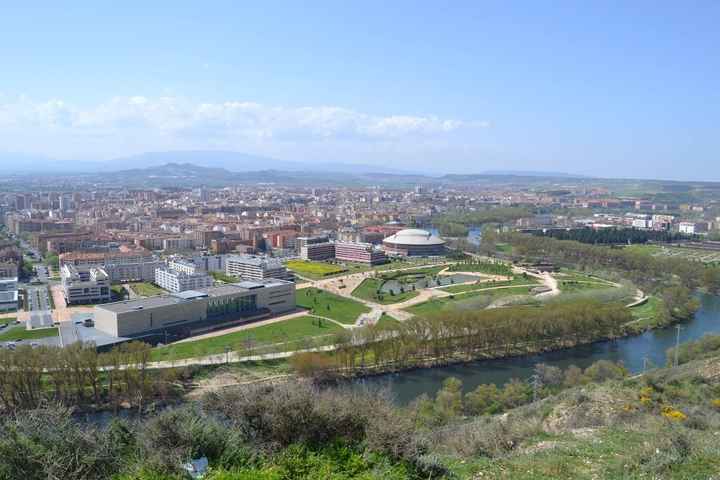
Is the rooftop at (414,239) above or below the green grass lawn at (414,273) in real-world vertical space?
above

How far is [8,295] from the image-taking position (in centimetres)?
2006

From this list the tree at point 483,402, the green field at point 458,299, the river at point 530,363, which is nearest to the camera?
the tree at point 483,402

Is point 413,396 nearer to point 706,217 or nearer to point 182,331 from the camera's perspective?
point 182,331

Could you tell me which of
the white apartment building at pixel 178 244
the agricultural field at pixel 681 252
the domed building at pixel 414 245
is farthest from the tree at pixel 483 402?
the white apartment building at pixel 178 244

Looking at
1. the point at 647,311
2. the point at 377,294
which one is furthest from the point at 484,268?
the point at 647,311

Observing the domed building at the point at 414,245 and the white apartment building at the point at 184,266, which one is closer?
the white apartment building at the point at 184,266

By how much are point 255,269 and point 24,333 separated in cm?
936

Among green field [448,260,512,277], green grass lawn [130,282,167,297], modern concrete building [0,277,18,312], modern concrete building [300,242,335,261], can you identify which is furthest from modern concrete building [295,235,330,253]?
modern concrete building [0,277,18,312]

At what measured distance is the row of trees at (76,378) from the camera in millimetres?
11172

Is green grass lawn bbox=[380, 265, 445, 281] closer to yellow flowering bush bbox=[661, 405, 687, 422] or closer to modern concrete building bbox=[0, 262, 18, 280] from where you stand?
modern concrete building bbox=[0, 262, 18, 280]

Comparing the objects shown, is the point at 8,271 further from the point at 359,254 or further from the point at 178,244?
the point at 359,254

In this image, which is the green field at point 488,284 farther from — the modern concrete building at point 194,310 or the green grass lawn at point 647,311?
the modern concrete building at point 194,310

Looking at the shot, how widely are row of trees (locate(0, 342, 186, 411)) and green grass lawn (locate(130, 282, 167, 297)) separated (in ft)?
29.9

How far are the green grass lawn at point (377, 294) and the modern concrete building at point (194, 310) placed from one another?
3184 millimetres
